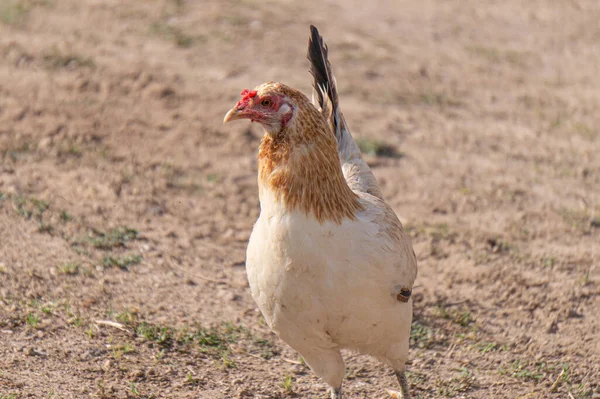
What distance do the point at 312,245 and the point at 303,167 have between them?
0.35m

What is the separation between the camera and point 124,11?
9.99m

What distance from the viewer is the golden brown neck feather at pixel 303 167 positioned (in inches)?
138

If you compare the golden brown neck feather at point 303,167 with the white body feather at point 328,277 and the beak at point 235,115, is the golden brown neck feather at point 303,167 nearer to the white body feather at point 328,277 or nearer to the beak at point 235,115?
the white body feather at point 328,277

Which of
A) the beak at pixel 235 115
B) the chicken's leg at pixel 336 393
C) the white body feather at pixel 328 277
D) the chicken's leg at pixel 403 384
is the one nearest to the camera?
the white body feather at pixel 328 277

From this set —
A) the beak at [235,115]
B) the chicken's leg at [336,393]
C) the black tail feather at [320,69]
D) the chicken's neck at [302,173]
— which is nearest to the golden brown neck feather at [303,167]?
the chicken's neck at [302,173]

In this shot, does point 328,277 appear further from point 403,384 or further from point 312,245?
point 403,384

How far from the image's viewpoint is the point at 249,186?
6.85 m

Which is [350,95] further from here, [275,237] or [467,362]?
[275,237]

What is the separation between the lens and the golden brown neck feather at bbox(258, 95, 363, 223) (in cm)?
351

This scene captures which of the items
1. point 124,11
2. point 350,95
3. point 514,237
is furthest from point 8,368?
point 124,11

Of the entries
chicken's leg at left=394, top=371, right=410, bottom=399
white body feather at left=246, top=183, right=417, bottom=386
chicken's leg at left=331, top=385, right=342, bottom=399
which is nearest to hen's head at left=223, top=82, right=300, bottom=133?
white body feather at left=246, top=183, right=417, bottom=386

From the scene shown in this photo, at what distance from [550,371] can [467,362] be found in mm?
479

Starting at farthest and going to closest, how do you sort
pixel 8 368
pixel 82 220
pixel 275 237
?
pixel 82 220
pixel 8 368
pixel 275 237

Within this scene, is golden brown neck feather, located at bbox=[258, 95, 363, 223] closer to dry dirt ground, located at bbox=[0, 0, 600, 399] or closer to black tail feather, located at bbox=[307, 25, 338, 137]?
black tail feather, located at bbox=[307, 25, 338, 137]
